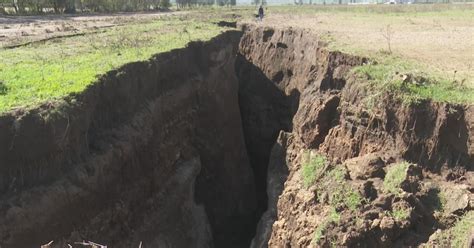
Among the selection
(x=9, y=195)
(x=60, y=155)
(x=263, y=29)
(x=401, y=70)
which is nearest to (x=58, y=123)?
(x=60, y=155)

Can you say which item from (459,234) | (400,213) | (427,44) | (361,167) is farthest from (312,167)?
(427,44)

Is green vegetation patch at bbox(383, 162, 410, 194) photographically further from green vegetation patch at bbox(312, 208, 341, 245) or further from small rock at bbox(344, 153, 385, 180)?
green vegetation patch at bbox(312, 208, 341, 245)

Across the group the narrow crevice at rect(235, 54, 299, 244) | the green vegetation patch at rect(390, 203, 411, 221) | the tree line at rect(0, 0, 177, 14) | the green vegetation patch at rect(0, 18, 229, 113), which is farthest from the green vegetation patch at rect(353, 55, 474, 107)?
the tree line at rect(0, 0, 177, 14)

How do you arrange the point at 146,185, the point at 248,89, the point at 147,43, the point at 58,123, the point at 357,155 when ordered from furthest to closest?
the point at 248,89, the point at 147,43, the point at 146,185, the point at 357,155, the point at 58,123

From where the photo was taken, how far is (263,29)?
97.1 ft

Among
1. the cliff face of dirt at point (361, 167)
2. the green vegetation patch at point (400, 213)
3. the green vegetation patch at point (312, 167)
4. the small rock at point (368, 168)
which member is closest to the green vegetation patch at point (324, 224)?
the cliff face of dirt at point (361, 167)

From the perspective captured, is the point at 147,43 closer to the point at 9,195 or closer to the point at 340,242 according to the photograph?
the point at 9,195

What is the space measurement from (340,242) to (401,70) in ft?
22.5

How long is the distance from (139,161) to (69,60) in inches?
182

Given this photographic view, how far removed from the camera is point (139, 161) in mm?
16125

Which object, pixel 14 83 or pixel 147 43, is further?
pixel 147 43

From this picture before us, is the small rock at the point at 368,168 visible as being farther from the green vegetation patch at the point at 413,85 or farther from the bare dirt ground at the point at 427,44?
the bare dirt ground at the point at 427,44

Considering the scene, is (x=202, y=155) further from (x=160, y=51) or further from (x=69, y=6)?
(x=69, y=6)

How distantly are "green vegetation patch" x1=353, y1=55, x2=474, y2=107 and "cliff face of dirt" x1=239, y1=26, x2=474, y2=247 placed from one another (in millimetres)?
304
